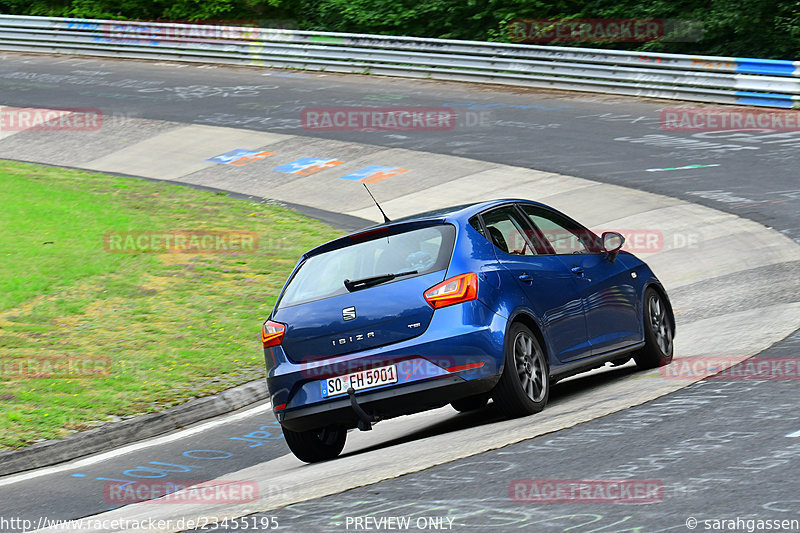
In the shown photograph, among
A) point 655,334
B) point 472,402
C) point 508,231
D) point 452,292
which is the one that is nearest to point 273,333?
point 452,292

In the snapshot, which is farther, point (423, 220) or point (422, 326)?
point (423, 220)

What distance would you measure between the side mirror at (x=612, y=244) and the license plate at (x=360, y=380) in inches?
102

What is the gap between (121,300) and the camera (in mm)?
13672

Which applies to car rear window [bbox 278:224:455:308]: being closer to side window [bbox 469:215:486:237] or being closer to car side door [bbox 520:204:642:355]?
side window [bbox 469:215:486:237]

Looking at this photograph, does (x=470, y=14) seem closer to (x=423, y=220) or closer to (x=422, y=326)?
(x=423, y=220)

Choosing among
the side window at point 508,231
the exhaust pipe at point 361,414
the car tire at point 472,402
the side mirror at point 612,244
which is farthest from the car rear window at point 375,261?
the side mirror at point 612,244

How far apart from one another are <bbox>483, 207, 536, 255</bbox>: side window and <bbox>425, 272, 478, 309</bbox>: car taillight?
0.63 m

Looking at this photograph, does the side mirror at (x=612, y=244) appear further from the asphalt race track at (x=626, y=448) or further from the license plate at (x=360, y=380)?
the license plate at (x=360, y=380)

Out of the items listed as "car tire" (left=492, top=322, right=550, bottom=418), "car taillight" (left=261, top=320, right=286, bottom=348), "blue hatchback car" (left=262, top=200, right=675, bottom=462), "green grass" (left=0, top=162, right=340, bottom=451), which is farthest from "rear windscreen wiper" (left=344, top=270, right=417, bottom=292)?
"green grass" (left=0, top=162, right=340, bottom=451)

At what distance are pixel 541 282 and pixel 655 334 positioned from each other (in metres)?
1.73

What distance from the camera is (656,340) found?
9.38 metres

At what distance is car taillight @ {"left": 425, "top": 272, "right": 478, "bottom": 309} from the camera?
7414mm

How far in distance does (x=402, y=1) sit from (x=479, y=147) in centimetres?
1422

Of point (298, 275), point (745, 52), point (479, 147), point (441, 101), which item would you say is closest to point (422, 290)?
point (298, 275)
